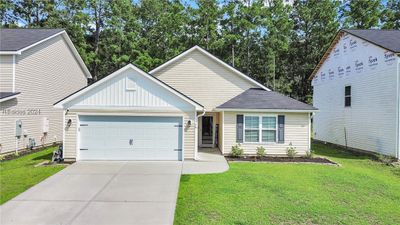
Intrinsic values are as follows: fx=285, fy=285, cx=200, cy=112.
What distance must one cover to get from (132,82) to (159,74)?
15.0ft

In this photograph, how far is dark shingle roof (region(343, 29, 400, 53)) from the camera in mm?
14328

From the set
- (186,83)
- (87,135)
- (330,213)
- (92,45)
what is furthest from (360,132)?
(92,45)

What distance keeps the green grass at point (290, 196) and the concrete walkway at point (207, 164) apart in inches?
22.0

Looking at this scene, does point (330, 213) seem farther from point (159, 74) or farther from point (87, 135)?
point (159, 74)

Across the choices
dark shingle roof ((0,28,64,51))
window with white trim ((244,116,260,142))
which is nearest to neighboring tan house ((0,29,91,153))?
dark shingle roof ((0,28,64,51))

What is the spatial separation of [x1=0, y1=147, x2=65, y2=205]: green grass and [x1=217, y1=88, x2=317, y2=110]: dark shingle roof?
814 centimetres

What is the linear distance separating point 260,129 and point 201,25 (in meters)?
22.9

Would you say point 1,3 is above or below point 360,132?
above

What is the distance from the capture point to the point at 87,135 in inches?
485

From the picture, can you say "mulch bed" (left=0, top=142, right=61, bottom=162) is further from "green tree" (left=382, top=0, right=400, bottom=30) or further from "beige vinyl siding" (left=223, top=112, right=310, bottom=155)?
"green tree" (left=382, top=0, right=400, bottom=30)

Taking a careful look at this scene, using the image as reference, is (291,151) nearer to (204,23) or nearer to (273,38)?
(273,38)

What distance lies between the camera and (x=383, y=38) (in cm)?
1611

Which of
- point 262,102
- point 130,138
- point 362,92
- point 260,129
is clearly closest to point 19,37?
point 130,138

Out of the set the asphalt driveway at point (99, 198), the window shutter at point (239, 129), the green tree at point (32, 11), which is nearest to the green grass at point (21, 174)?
the asphalt driveway at point (99, 198)
